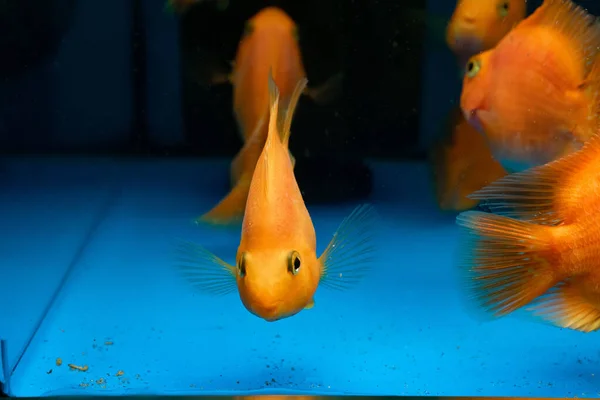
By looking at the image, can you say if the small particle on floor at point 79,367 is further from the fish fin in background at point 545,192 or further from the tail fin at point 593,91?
the tail fin at point 593,91

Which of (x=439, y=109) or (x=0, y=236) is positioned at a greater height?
(x=439, y=109)

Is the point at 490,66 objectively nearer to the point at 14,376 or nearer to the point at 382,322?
the point at 382,322

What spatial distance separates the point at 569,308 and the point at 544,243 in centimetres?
19

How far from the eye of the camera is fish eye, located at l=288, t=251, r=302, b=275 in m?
1.36

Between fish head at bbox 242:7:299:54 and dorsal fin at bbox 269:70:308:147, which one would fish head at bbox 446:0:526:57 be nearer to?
fish head at bbox 242:7:299:54

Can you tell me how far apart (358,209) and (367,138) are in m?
1.17

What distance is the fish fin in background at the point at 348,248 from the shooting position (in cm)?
157

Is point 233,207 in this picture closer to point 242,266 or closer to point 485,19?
point 242,266

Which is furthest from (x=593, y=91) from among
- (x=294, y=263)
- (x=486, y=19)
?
(x=294, y=263)

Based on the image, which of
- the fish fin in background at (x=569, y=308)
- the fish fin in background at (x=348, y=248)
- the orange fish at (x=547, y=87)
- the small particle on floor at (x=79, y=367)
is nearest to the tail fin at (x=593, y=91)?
the orange fish at (x=547, y=87)

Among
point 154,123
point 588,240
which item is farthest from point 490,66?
point 154,123

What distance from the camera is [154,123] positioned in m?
2.49

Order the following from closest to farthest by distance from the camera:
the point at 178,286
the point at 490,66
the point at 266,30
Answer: the point at 490,66
the point at 266,30
the point at 178,286

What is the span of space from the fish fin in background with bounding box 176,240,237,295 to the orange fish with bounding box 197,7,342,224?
429 mm
